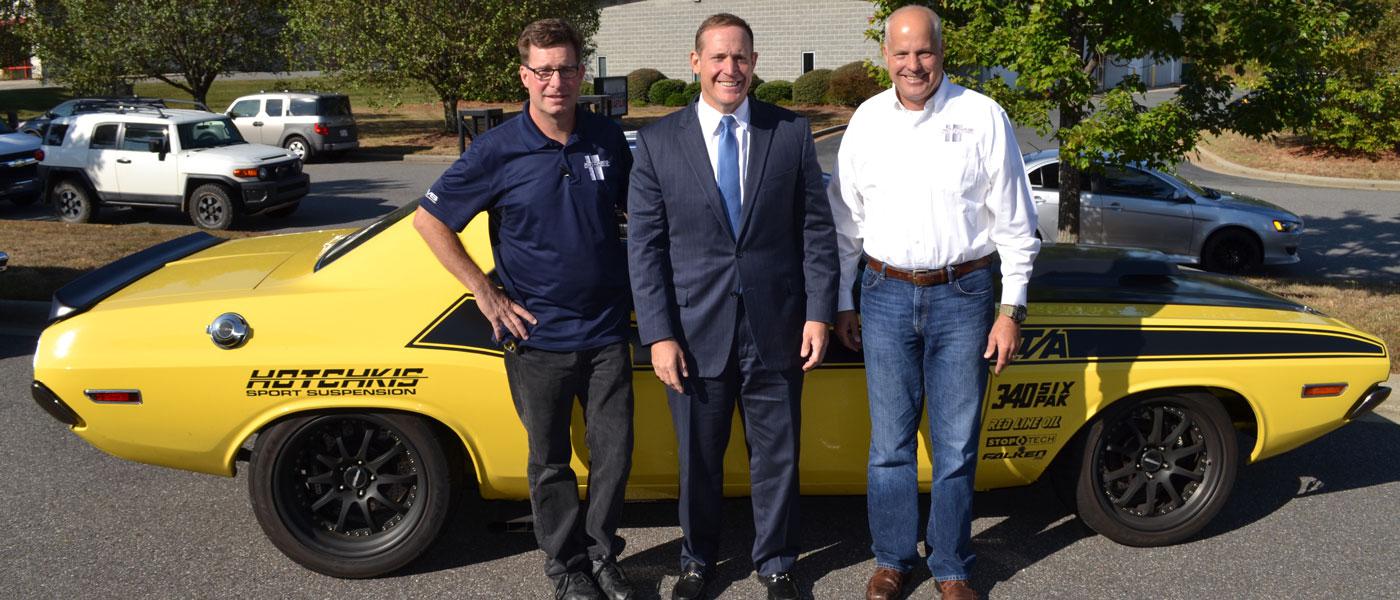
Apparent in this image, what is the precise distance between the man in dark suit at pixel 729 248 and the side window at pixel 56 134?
47.3 ft

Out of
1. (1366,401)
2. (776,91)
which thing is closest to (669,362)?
(1366,401)

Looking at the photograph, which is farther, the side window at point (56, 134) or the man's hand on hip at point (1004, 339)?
the side window at point (56, 134)

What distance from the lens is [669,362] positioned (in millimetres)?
3576

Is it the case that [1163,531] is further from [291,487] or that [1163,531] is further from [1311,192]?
[1311,192]

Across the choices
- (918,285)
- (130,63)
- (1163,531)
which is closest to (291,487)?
(918,285)

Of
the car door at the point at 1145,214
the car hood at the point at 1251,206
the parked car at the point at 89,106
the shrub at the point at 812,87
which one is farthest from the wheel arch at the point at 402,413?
the shrub at the point at 812,87

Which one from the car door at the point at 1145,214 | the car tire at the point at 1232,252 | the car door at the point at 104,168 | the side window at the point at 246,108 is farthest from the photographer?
the side window at the point at 246,108

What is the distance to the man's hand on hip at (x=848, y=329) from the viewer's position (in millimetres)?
3761

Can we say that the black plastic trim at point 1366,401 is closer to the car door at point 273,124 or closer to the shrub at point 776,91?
the car door at point 273,124

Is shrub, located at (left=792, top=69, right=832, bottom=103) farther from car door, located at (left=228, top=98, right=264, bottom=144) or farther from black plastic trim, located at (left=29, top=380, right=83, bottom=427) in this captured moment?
black plastic trim, located at (left=29, top=380, right=83, bottom=427)

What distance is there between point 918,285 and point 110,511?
3.38 metres

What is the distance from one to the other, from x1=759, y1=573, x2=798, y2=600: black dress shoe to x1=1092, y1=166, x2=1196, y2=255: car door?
27.6 feet

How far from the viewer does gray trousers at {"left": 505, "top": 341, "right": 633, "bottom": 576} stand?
3.69 m

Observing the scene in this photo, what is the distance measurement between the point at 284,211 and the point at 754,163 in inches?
509
